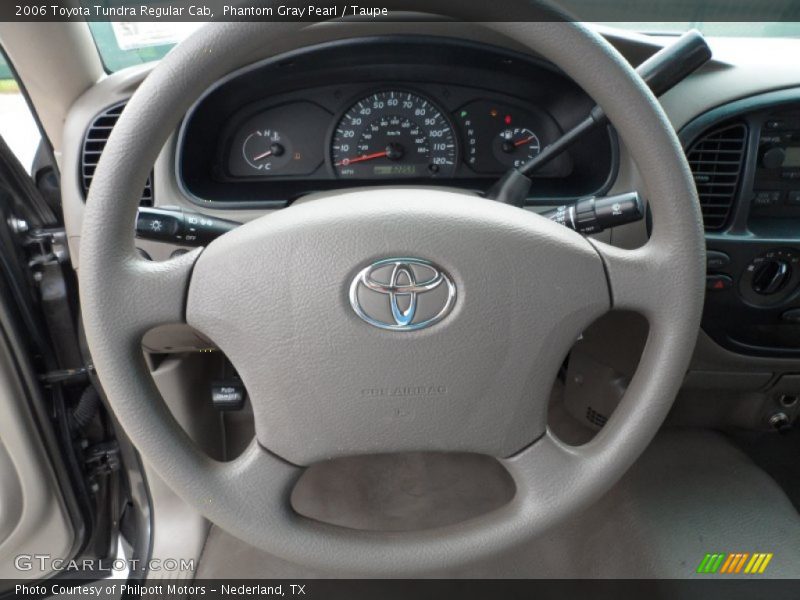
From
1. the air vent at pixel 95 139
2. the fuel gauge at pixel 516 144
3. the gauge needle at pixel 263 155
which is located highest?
the air vent at pixel 95 139

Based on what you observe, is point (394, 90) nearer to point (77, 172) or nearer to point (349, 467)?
point (77, 172)

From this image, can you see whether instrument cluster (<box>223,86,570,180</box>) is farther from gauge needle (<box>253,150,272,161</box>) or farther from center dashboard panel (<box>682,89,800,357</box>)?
center dashboard panel (<box>682,89,800,357</box>)

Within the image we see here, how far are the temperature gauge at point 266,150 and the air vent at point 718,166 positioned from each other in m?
0.71

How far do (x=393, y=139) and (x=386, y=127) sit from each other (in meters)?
0.02

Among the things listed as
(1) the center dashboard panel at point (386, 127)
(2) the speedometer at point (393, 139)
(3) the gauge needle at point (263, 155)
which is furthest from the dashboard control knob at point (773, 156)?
(3) the gauge needle at point (263, 155)

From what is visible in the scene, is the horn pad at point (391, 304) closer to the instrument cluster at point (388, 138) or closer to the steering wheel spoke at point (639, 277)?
the steering wheel spoke at point (639, 277)

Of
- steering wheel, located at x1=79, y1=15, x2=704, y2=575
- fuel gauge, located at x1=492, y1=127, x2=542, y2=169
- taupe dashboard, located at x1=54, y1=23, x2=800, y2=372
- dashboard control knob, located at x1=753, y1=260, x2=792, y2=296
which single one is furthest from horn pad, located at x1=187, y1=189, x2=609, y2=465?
dashboard control knob, located at x1=753, y1=260, x2=792, y2=296

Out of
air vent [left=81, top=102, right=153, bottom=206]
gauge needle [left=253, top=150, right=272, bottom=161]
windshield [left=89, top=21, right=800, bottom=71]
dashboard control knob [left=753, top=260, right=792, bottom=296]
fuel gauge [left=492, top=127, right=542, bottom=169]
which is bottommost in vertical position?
dashboard control knob [left=753, top=260, right=792, bottom=296]

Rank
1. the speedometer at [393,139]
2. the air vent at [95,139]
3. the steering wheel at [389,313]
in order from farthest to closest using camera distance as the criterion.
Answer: the speedometer at [393,139] < the air vent at [95,139] < the steering wheel at [389,313]

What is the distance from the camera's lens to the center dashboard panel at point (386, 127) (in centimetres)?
112

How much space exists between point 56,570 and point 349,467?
0.63 m

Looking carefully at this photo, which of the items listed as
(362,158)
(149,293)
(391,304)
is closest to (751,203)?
(362,158)

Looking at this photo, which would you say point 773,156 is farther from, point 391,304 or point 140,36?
point 140,36

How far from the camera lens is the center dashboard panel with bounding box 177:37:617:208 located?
Answer: 1117 mm
